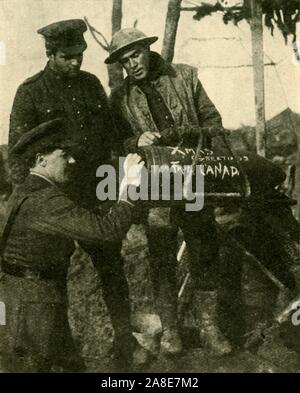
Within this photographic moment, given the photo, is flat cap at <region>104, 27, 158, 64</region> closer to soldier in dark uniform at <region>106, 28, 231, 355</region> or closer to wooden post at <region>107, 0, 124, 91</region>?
soldier in dark uniform at <region>106, 28, 231, 355</region>

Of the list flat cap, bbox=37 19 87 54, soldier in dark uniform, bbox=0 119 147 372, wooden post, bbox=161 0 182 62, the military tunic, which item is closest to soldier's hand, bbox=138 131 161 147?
the military tunic

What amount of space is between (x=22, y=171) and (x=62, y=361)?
1451 millimetres

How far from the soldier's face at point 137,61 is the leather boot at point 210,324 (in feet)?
5.95

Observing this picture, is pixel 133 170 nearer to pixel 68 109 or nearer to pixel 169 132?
pixel 169 132

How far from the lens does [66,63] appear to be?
15.0 feet

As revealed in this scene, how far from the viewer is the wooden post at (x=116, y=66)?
4.88 m

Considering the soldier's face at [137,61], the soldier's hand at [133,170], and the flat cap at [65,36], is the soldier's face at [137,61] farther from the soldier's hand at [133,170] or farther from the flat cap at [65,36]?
the soldier's hand at [133,170]

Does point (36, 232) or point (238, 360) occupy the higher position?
point (36, 232)

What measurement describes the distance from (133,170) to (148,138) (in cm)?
68

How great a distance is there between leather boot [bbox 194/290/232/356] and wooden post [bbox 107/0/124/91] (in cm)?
188

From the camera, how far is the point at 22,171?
4.48m
